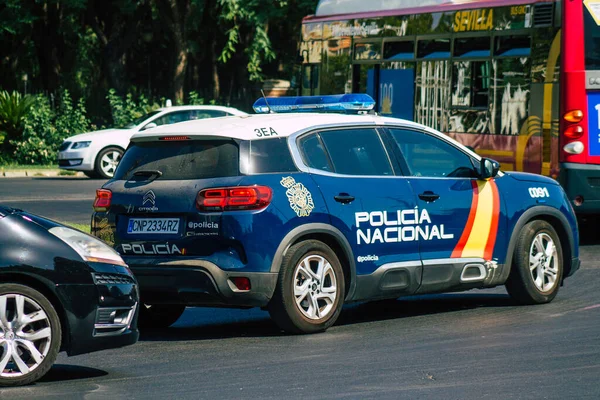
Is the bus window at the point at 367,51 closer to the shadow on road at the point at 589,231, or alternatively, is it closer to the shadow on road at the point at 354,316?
the shadow on road at the point at 589,231

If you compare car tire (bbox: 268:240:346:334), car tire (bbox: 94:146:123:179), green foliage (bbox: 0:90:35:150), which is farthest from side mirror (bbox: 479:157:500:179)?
green foliage (bbox: 0:90:35:150)

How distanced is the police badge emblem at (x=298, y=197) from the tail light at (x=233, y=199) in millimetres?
254

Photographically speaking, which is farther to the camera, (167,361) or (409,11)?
(409,11)

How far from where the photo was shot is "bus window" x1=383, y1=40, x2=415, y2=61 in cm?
1781

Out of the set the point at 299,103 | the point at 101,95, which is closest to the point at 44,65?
the point at 101,95

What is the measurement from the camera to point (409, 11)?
1788 cm

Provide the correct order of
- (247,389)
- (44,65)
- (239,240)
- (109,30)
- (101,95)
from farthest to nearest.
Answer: (44,65)
(109,30)
(101,95)
(239,240)
(247,389)

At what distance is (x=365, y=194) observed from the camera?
31.2ft

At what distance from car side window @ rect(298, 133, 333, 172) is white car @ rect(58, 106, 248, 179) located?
18.4 m

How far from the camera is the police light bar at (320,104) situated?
410 inches

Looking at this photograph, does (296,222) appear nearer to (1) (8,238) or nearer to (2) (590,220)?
(1) (8,238)

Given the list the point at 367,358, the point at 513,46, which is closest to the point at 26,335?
the point at 367,358

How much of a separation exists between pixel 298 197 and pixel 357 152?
81 cm

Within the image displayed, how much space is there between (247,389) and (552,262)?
439 centimetres
